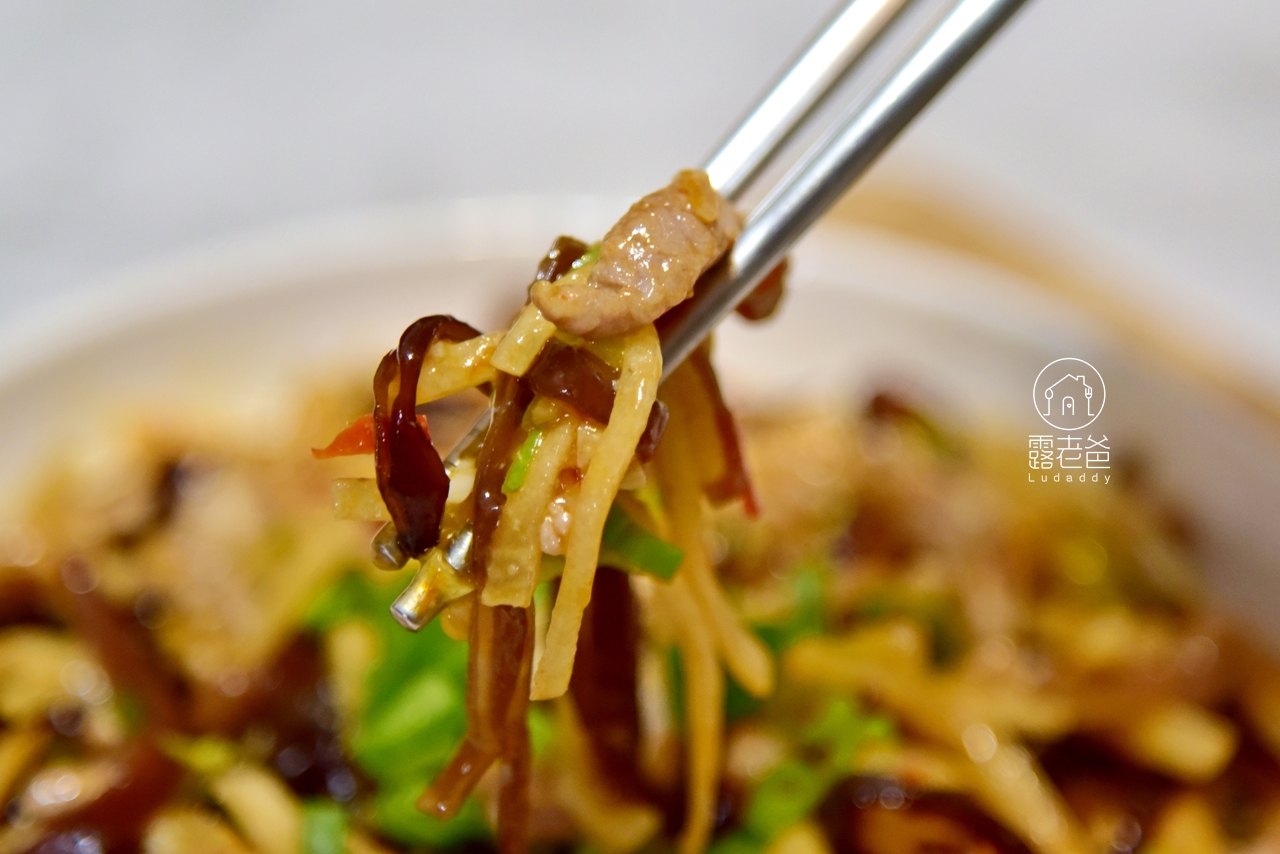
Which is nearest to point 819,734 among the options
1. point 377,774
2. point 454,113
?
point 377,774

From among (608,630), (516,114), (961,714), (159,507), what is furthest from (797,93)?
(516,114)

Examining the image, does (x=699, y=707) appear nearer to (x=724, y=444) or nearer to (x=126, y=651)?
(x=724, y=444)

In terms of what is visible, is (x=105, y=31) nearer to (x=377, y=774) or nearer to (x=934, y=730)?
(x=377, y=774)

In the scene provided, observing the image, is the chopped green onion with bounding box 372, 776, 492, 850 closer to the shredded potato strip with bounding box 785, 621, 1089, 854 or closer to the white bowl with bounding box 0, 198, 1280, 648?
the shredded potato strip with bounding box 785, 621, 1089, 854

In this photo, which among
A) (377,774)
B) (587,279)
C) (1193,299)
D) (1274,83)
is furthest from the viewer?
(1274,83)

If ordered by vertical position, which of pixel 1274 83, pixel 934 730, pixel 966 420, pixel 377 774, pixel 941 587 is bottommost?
pixel 377 774

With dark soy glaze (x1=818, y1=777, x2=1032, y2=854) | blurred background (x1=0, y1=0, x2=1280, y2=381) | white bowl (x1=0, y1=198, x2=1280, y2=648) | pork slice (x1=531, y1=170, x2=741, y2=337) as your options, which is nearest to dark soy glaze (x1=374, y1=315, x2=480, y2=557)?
pork slice (x1=531, y1=170, x2=741, y2=337)
